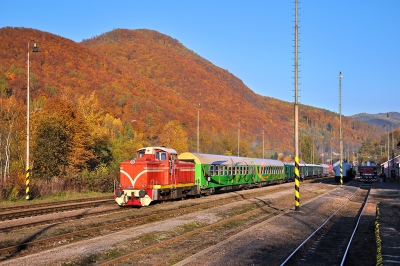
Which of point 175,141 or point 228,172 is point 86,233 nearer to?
point 228,172

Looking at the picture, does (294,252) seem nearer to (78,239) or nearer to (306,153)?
(78,239)

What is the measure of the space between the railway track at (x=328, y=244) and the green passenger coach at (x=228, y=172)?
1195 cm

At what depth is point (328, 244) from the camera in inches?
623

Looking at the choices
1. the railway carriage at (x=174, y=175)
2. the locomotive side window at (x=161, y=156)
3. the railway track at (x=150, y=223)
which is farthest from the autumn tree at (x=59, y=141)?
the railway track at (x=150, y=223)

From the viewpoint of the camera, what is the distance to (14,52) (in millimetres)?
155625

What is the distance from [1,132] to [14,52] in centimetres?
13013

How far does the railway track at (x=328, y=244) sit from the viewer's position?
12.9m

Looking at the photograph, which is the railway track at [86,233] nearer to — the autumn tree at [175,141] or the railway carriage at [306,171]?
the railway carriage at [306,171]

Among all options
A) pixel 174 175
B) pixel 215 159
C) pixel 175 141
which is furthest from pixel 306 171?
pixel 174 175

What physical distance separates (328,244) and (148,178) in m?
12.0

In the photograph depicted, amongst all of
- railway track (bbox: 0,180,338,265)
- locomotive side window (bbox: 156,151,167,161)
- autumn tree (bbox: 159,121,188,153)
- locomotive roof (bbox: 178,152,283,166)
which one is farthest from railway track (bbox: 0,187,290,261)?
autumn tree (bbox: 159,121,188,153)

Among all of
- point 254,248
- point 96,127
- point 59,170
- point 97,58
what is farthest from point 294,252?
point 97,58

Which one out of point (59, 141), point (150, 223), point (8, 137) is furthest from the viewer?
point (59, 141)

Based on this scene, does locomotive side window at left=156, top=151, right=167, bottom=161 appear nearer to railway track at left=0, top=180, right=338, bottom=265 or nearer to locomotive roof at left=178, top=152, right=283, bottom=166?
railway track at left=0, top=180, right=338, bottom=265
